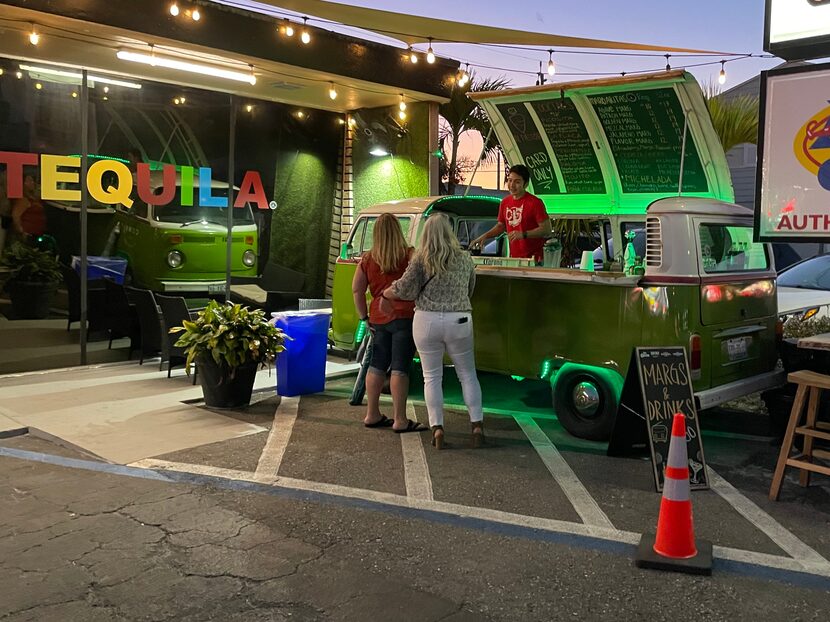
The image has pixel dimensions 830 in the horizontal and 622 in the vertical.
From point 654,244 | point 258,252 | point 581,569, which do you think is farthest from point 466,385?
point 258,252

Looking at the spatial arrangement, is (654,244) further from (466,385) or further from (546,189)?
(546,189)

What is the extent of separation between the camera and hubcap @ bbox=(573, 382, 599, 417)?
6.44 meters

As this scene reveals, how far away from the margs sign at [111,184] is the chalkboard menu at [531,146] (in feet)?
13.4

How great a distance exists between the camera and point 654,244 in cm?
603

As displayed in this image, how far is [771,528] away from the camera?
461 centimetres

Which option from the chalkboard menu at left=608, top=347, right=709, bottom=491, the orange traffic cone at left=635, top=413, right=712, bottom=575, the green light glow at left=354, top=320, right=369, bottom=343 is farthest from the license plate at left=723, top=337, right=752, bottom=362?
the green light glow at left=354, top=320, right=369, bottom=343

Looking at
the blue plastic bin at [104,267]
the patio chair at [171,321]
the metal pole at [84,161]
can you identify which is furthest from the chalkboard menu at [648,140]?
the blue plastic bin at [104,267]

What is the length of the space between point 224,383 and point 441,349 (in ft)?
7.59

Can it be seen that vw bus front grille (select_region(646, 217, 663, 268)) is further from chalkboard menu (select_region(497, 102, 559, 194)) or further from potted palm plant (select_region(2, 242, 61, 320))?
potted palm plant (select_region(2, 242, 61, 320))

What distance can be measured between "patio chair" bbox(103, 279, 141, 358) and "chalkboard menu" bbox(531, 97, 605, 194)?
521cm

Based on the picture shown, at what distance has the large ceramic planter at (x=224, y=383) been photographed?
7258 mm

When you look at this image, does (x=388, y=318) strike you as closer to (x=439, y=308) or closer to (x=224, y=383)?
(x=439, y=308)

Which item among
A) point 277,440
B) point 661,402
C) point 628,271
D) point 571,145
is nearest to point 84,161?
point 277,440

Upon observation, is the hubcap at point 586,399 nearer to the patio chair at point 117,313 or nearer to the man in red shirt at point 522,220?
the man in red shirt at point 522,220
